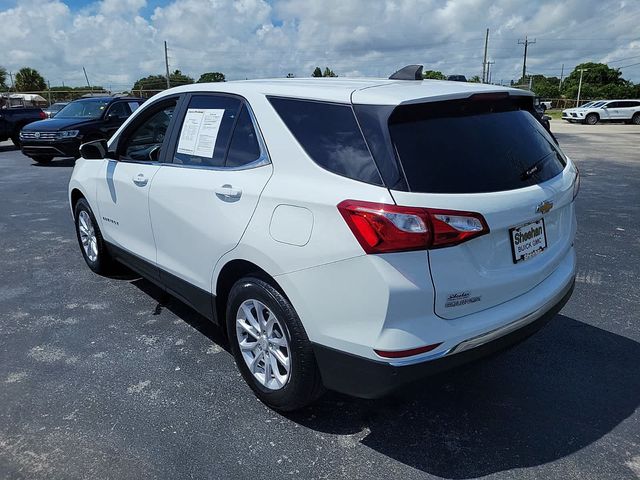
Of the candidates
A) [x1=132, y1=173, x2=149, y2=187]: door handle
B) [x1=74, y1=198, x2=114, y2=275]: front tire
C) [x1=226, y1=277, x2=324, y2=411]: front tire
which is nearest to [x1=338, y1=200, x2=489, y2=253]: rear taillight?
[x1=226, y1=277, x2=324, y2=411]: front tire

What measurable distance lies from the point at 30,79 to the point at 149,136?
75519mm

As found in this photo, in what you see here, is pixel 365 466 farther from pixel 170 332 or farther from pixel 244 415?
pixel 170 332

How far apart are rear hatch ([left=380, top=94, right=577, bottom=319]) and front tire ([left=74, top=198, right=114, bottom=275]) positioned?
11.0ft

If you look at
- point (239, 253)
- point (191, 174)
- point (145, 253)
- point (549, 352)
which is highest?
point (191, 174)

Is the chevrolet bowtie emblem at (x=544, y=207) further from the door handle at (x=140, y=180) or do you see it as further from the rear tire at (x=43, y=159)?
the rear tire at (x=43, y=159)

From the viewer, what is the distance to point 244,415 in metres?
2.82

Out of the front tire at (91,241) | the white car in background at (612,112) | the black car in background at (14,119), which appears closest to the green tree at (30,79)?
the black car in background at (14,119)

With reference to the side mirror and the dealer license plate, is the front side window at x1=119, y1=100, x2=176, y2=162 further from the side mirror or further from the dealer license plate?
the dealer license plate

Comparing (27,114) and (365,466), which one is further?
(27,114)

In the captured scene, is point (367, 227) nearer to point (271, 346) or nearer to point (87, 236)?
point (271, 346)

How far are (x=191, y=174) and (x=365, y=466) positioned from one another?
6.22ft

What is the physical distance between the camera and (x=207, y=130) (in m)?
3.17

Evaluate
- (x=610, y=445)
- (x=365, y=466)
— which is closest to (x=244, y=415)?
(x=365, y=466)

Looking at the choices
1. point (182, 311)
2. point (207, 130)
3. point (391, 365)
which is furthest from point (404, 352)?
point (182, 311)
